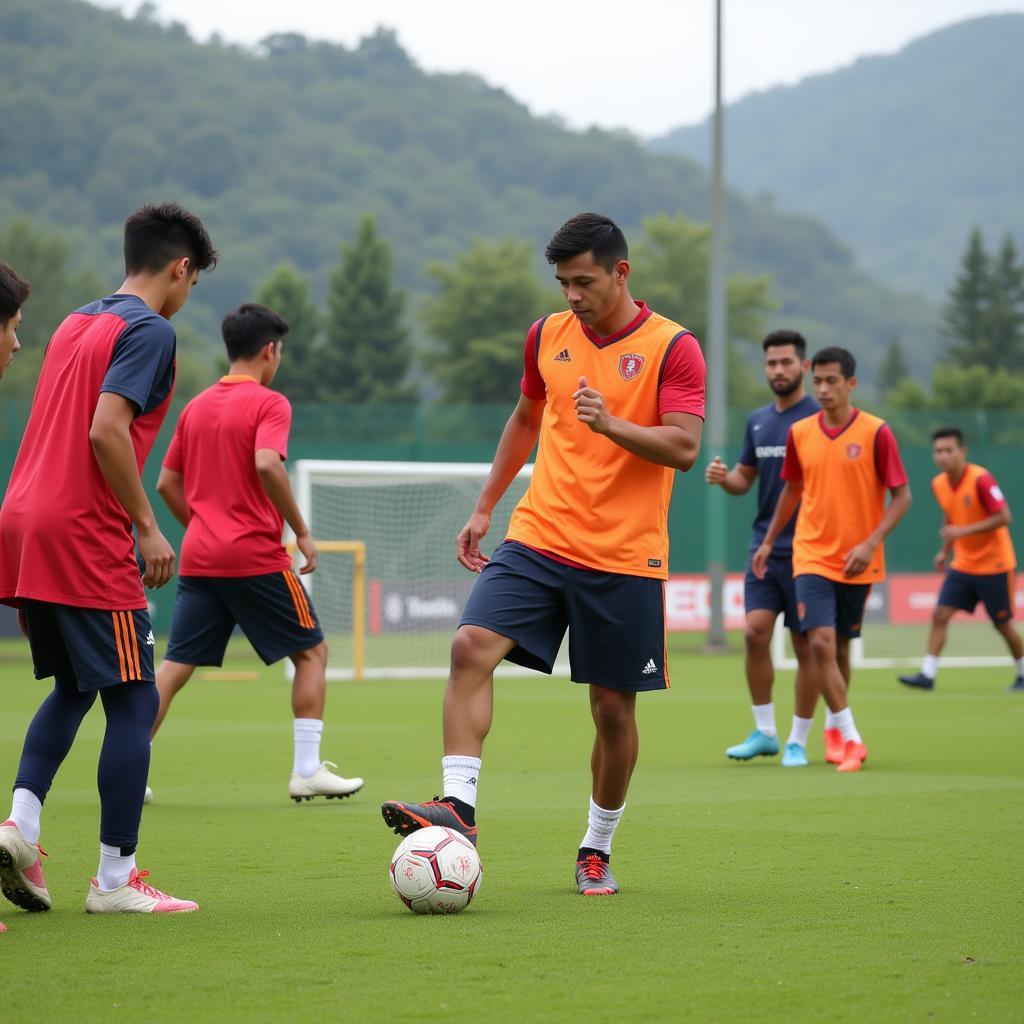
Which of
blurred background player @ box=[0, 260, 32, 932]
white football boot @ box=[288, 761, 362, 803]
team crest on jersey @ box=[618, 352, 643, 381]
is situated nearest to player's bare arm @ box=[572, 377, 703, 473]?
team crest on jersey @ box=[618, 352, 643, 381]

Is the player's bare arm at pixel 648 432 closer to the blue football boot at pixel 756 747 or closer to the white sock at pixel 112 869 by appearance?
the white sock at pixel 112 869

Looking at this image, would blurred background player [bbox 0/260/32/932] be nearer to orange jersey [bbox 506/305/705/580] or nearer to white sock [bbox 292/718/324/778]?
orange jersey [bbox 506/305/705/580]

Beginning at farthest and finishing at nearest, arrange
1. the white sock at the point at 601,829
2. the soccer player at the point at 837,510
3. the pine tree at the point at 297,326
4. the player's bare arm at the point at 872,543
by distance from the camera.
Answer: the pine tree at the point at 297,326 → the soccer player at the point at 837,510 → the player's bare arm at the point at 872,543 → the white sock at the point at 601,829

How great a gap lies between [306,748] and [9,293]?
11.7 ft

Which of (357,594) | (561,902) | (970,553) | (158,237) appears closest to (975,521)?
(970,553)

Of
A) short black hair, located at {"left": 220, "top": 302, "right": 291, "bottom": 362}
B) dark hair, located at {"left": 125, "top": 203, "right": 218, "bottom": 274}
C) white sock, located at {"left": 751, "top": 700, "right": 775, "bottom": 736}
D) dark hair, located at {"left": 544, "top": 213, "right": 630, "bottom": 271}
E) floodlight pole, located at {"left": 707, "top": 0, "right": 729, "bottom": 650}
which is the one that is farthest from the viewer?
floodlight pole, located at {"left": 707, "top": 0, "right": 729, "bottom": 650}

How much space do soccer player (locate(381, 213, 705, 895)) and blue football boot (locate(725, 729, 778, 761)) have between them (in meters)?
4.49

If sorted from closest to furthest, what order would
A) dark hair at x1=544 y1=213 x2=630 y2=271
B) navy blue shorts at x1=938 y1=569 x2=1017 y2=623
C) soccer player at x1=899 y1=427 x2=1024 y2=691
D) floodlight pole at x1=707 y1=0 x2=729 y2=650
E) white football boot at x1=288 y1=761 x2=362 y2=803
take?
dark hair at x1=544 y1=213 x2=630 y2=271 < white football boot at x1=288 y1=761 x2=362 y2=803 < soccer player at x1=899 y1=427 x2=1024 y2=691 < navy blue shorts at x1=938 y1=569 x2=1017 y2=623 < floodlight pole at x1=707 y1=0 x2=729 y2=650

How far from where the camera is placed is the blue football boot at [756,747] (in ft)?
33.5

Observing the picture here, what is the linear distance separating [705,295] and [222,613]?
9938cm

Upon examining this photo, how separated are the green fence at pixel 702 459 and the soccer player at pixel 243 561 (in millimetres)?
17946

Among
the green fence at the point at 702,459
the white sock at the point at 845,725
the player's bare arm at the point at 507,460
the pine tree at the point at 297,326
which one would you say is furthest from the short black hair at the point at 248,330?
the pine tree at the point at 297,326

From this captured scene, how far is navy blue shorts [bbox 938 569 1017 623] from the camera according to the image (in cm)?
1642

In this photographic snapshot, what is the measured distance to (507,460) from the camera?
6113 mm
